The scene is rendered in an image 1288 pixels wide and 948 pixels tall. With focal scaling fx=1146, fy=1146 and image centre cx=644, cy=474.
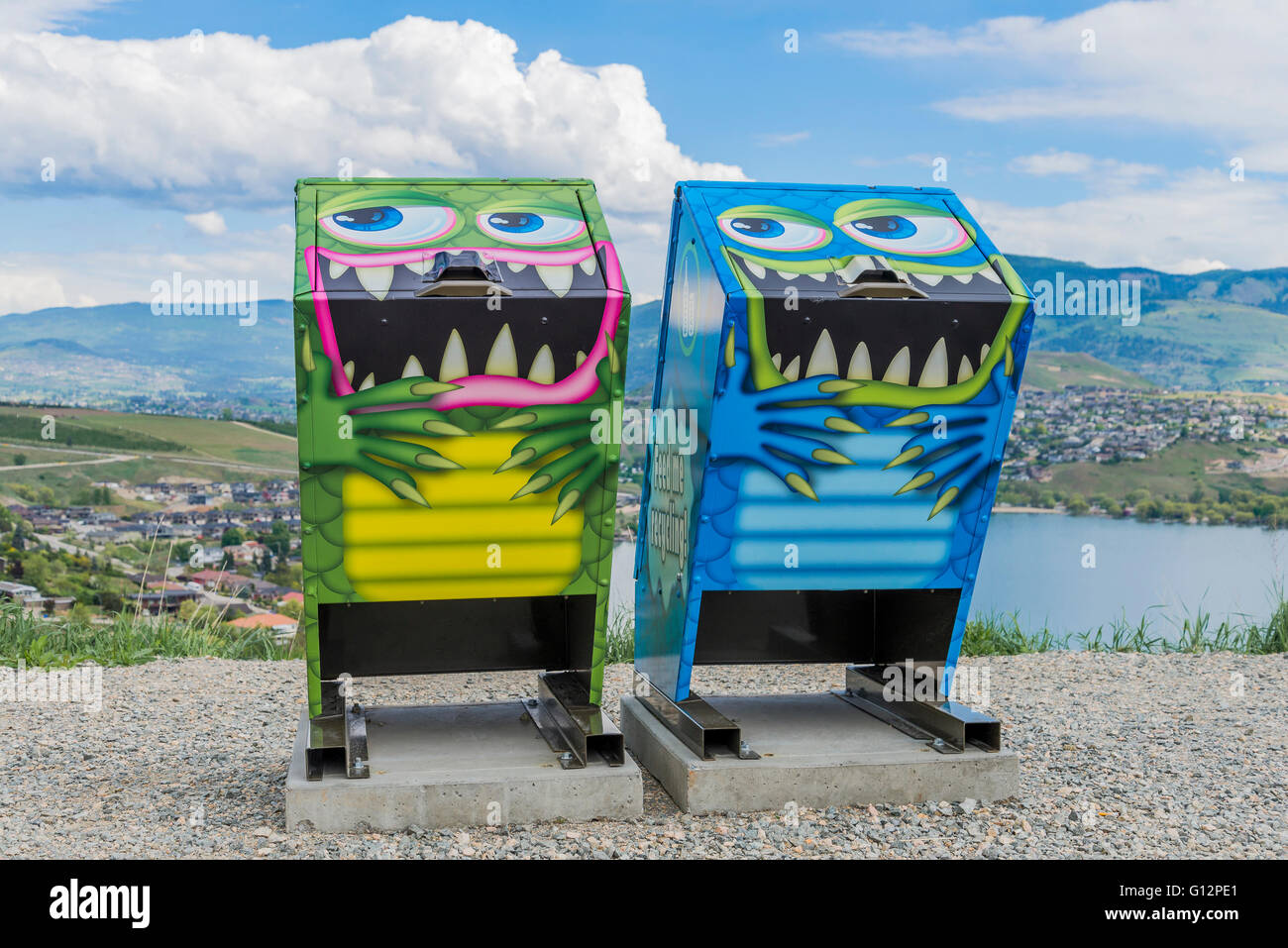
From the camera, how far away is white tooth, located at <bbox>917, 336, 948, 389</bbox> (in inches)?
174

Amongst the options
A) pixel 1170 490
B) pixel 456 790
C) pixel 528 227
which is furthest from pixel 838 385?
pixel 1170 490

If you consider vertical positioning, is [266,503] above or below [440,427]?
below

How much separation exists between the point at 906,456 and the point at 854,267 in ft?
2.52

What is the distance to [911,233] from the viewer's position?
15.7ft

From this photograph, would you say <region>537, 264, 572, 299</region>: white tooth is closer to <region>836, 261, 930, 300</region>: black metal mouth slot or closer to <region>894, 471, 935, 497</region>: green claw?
<region>836, 261, 930, 300</region>: black metal mouth slot

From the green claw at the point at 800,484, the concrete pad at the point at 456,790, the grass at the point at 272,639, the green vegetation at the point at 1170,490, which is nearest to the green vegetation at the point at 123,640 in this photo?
the grass at the point at 272,639

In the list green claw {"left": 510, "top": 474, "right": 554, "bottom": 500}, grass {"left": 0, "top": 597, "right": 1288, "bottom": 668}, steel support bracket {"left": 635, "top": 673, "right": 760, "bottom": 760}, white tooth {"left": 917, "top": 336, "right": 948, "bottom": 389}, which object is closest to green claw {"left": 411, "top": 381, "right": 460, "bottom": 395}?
green claw {"left": 510, "top": 474, "right": 554, "bottom": 500}

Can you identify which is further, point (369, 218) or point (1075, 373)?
point (1075, 373)

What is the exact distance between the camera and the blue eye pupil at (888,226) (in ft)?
15.7

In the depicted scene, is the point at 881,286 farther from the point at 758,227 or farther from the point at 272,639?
the point at 272,639

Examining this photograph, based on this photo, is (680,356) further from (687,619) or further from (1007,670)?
(1007,670)

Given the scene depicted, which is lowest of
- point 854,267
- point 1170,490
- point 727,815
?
point 727,815

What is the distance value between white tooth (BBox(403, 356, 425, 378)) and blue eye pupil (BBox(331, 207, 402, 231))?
0.69 metres

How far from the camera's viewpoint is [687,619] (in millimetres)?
4668
